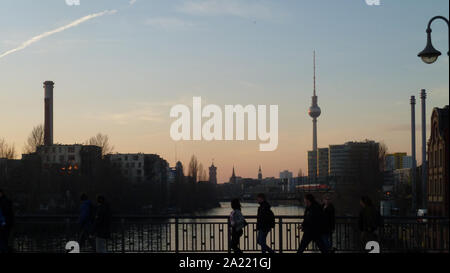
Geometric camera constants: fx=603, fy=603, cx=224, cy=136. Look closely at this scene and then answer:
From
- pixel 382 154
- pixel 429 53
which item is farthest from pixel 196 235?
pixel 382 154

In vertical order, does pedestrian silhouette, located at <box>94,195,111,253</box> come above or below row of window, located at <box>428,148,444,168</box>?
below

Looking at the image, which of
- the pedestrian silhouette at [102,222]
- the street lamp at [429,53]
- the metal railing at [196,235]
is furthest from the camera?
the metal railing at [196,235]

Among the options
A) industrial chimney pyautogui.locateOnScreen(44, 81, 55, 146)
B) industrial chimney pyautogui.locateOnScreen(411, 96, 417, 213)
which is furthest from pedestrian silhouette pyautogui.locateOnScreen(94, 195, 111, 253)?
industrial chimney pyautogui.locateOnScreen(44, 81, 55, 146)

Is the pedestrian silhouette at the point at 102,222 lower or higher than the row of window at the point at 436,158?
lower

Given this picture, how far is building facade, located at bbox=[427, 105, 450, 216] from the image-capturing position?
60.5 metres

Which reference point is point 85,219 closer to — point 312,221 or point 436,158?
point 312,221

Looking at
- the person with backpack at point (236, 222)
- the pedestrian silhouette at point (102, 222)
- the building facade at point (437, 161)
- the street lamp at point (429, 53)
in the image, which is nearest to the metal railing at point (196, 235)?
the pedestrian silhouette at point (102, 222)

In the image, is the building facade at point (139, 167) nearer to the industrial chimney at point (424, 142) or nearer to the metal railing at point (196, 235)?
the industrial chimney at point (424, 142)

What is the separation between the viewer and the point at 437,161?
2539 inches

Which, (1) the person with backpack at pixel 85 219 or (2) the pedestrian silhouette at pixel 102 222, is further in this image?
(1) the person with backpack at pixel 85 219

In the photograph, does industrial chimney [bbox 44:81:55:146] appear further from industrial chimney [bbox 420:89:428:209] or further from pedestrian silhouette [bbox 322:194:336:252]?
pedestrian silhouette [bbox 322:194:336:252]

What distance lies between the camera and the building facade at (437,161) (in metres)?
60.5

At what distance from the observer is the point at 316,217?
17578 millimetres
